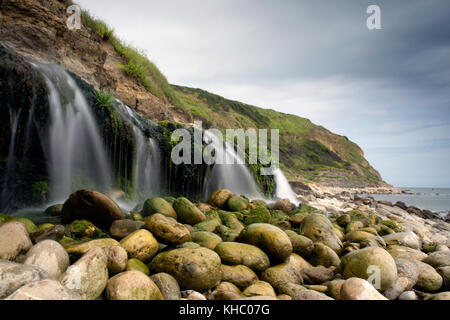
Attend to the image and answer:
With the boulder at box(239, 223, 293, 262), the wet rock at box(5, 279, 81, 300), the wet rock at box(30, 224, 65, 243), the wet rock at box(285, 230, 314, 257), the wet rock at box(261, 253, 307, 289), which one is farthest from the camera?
the wet rock at box(285, 230, 314, 257)

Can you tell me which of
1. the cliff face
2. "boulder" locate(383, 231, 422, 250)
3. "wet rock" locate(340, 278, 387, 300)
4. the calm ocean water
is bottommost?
the calm ocean water

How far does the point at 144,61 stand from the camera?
14.5 meters

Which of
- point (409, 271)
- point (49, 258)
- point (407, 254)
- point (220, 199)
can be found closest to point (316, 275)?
point (409, 271)

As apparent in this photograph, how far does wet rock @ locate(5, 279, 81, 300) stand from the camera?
1.67m

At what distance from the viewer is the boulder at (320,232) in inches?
192

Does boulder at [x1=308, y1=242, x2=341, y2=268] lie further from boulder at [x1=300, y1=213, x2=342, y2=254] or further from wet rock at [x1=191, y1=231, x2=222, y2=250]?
wet rock at [x1=191, y1=231, x2=222, y2=250]

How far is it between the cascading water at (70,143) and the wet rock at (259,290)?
517cm

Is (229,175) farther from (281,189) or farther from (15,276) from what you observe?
(15,276)

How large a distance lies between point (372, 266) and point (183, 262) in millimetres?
2565

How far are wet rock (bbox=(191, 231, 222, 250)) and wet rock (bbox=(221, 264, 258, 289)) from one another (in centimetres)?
65

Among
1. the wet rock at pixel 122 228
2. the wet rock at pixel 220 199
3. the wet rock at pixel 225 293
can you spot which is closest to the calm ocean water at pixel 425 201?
the wet rock at pixel 220 199

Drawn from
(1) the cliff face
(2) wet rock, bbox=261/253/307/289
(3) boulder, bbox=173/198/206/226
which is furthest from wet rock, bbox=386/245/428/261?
(1) the cliff face

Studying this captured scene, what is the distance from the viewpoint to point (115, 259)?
2.73m

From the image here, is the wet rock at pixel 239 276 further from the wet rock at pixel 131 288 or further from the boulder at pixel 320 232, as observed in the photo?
the boulder at pixel 320 232
